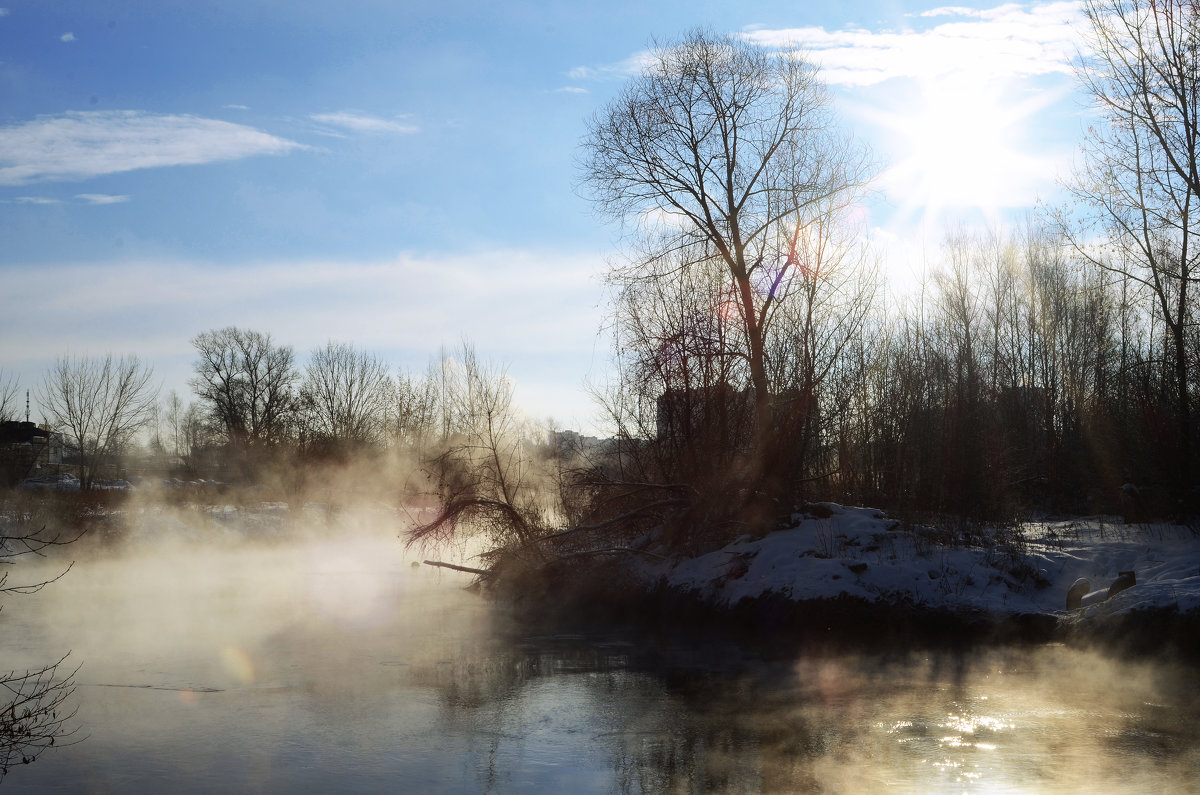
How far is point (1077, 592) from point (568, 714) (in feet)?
29.3

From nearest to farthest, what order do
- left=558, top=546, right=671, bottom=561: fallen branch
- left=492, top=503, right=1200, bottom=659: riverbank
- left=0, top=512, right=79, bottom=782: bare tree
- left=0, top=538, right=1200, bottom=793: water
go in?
left=0, top=538, right=1200, bottom=793: water, left=0, top=512, right=79, bottom=782: bare tree, left=492, top=503, right=1200, bottom=659: riverbank, left=558, top=546, right=671, bottom=561: fallen branch

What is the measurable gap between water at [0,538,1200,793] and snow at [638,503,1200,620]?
1.70m

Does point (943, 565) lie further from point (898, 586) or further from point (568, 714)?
point (568, 714)

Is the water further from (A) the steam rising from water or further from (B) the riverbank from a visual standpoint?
(B) the riverbank

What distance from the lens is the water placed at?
25.3 feet

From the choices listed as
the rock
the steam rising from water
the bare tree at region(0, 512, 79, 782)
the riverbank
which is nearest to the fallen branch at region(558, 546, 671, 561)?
the riverbank

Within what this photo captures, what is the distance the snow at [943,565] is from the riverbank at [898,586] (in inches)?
1.1

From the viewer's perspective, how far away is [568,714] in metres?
10.0

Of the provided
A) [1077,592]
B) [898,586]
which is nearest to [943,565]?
[898,586]

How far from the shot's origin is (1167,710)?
9.50 m

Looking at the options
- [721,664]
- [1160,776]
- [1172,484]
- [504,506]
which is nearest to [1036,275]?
[1172,484]

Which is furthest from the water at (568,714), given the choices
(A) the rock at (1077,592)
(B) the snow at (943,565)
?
(B) the snow at (943,565)

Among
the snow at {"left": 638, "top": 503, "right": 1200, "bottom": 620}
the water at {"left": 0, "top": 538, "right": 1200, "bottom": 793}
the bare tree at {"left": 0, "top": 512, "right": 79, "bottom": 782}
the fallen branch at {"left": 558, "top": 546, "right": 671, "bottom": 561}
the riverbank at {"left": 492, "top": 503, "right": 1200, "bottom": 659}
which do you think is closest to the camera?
the water at {"left": 0, "top": 538, "right": 1200, "bottom": 793}

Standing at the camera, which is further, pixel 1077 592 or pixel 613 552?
pixel 613 552
